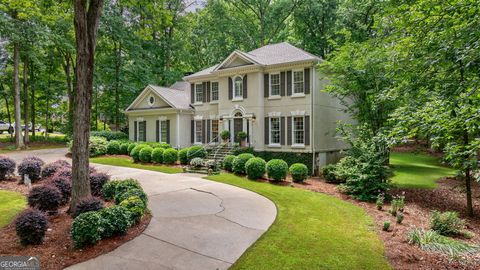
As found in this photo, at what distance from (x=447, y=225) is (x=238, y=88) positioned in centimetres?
1454

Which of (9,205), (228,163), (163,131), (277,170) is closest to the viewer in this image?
(9,205)

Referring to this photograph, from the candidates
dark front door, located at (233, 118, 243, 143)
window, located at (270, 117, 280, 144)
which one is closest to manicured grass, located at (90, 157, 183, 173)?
dark front door, located at (233, 118, 243, 143)

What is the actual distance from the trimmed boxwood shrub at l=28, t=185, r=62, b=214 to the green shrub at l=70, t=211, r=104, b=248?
8.44 ft

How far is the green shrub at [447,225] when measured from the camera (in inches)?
333

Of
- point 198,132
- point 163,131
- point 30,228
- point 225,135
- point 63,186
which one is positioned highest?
point 163,131

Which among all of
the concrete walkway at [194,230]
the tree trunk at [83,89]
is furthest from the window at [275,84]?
the tree trunk at [83,89]

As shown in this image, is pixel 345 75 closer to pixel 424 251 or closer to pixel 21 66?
pixel 424 251

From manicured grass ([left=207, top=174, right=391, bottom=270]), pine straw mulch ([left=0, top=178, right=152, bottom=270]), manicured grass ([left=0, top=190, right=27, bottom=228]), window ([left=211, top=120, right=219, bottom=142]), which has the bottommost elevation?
manicured grass ([left=207, top=174, right=391, bottom=270])

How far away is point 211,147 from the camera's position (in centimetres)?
2062

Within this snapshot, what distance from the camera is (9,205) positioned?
8.75 m

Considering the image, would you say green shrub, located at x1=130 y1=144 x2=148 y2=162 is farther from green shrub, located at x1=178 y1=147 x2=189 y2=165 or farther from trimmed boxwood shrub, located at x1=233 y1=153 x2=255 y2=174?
trimmed boxwood shrub, located at x1=233 y1=153 x2=255 y2=174

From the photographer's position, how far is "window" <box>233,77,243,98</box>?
65.8 ft

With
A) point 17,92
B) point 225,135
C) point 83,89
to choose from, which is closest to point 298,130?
point 225,135

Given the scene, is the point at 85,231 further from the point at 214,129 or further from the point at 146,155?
the point at 214,129
